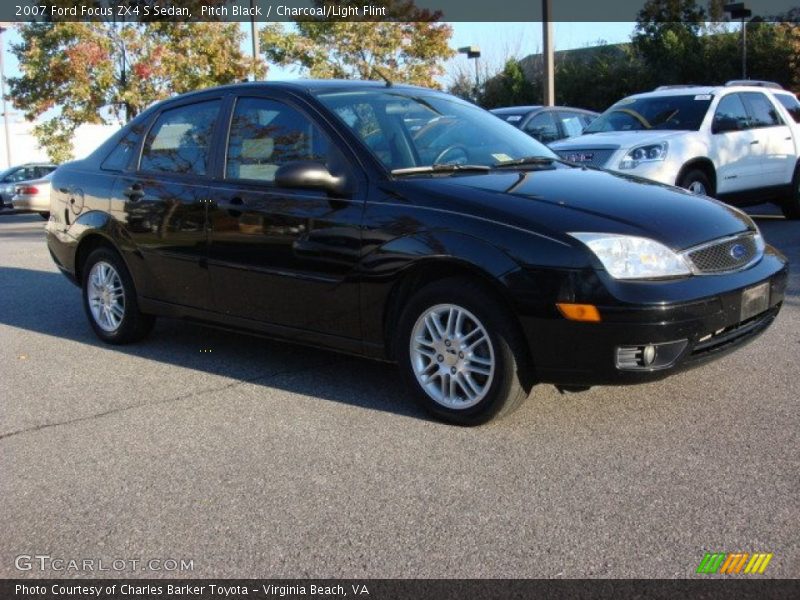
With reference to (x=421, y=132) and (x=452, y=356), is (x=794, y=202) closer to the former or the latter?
(x=421, y=132)

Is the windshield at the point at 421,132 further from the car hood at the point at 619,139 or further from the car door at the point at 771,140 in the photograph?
the car door at the point at 771,140

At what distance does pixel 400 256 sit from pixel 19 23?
25.1 metres

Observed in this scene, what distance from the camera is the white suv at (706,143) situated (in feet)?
32.9

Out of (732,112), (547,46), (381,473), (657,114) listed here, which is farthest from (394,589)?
(547,46)

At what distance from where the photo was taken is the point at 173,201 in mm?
5719

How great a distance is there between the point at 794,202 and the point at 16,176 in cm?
2579

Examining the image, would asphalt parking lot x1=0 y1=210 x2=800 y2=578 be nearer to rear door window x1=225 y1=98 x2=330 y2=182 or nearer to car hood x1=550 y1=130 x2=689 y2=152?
rear door window x1=225 y1=98 x2=330 y2=182

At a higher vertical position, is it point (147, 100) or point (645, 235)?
point (147, 100)

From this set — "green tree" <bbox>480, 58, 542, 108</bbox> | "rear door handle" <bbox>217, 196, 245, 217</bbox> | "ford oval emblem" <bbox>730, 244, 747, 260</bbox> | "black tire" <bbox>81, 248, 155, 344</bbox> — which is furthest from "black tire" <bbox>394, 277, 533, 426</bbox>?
"green tree" <bbox>480, 58, 542, 108</bbox>

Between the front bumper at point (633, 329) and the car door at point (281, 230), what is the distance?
114 cm

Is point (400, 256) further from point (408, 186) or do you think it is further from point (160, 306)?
point (160, 306)

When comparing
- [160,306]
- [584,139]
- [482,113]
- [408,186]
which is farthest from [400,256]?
[584,139]

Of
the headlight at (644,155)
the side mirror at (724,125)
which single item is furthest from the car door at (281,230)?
the side mirror at (724,125)

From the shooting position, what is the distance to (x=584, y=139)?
10.7 metres
